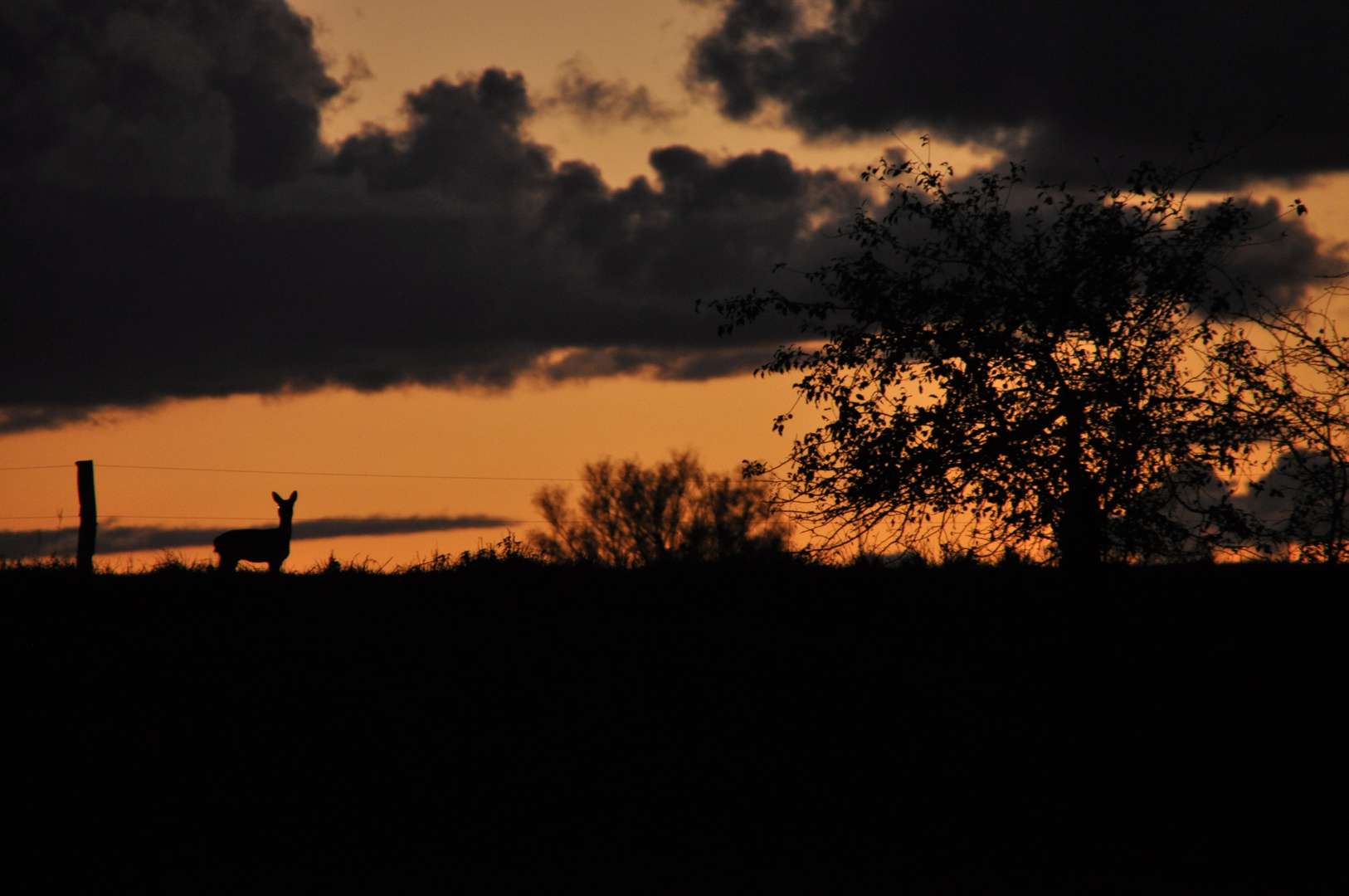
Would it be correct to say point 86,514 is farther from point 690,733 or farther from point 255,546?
point 690,733

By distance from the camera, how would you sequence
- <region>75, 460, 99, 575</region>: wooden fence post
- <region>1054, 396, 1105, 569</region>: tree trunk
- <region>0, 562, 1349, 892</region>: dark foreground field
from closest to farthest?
<region>0, 562, 1349, 892</region>: dark foreground field → <region>1054, 396, 1105, 569</region>: tree trunk → <region>75, 460, 99, 575</region>: wooden fence post

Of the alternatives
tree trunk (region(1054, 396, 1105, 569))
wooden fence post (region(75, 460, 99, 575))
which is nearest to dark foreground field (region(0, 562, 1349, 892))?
tree trunk (region(1054, 396, 1105, 569))

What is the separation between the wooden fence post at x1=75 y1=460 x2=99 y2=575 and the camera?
17000 mm

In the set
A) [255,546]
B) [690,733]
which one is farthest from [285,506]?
[690,733]

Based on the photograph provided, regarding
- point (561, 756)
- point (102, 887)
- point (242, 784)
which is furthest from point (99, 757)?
point (561, 756)

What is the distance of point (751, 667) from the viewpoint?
11375 mm

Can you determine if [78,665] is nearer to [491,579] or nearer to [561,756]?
[491,579]

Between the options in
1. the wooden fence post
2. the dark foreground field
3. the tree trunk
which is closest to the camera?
the dark foreground field

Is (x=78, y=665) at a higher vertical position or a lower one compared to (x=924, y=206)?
lower

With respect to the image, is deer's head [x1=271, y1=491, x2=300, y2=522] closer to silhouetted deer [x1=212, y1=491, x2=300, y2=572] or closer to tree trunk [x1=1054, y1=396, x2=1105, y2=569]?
silhouetted deer [x1=212, y1=491, x2=300, y2=572]

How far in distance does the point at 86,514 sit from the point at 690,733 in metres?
12.9

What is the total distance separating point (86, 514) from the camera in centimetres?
1767

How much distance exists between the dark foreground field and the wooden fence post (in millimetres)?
3094

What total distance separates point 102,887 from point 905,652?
805 centimetres
